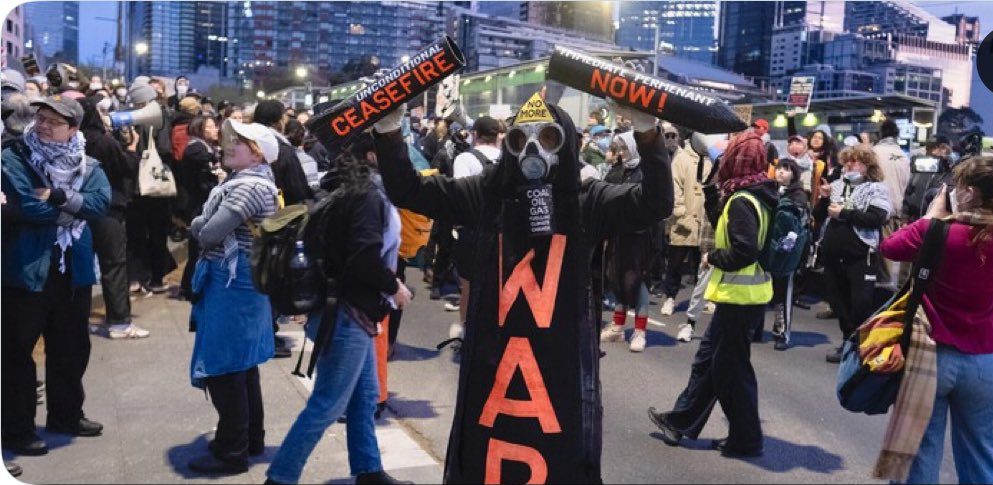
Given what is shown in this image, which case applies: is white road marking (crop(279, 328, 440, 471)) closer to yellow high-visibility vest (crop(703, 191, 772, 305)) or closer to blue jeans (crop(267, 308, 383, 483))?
blue jeans (crop(267, 308, 383, 483))

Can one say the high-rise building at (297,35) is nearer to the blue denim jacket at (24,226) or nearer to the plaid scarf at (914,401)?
the blue denim jacket at (24,226)

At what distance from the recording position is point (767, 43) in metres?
55.5

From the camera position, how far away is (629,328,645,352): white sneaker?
7.50 metres

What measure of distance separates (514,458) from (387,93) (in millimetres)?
1210

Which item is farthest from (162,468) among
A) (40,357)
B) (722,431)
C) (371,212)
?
(722,431)

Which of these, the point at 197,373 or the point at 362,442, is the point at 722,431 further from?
the point at 197,373

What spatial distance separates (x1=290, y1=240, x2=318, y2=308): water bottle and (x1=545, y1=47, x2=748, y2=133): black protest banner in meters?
1.71

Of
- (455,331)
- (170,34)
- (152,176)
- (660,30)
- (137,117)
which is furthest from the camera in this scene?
(170,34)

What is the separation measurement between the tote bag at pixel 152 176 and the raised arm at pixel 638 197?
6.50 m

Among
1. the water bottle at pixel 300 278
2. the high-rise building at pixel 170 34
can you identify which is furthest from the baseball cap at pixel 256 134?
the high-rise building at pixel 170 34

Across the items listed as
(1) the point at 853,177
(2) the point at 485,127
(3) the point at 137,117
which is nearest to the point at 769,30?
Result: (1) the point at 853,177

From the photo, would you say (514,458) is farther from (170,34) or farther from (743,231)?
(170,34)

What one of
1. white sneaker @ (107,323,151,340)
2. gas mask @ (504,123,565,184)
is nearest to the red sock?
white sneaker @ (107,323,151,340)

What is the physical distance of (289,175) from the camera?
6.25 metres
